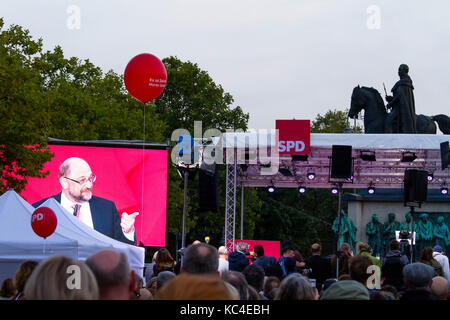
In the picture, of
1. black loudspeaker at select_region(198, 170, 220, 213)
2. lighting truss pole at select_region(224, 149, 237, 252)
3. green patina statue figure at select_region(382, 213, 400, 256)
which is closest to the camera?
lighting truss pole at select_region(224, 149, 237, 252)

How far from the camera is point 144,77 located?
13883 mm

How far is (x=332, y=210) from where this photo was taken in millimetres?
58875

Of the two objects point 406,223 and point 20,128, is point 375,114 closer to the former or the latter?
point 406,223

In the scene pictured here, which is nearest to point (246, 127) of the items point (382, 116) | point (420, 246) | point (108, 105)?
point (108, 105)

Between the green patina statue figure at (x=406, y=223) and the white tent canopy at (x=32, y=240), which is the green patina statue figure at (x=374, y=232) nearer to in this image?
the green patina statue figure at (x=406, y=223)

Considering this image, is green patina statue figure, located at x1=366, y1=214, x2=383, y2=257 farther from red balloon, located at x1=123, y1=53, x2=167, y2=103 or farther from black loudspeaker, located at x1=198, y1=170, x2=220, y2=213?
red balloon, located at x1=123, y1=53, x2=167, y2=103

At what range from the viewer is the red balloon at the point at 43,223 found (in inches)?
396

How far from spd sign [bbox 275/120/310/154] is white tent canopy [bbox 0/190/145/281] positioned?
5644mm

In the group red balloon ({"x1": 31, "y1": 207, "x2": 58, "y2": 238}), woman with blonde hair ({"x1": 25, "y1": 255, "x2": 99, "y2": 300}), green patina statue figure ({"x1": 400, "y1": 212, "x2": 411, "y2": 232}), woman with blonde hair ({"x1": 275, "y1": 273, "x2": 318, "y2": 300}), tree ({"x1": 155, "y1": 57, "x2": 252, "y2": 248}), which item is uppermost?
tree ({"x1": 155, "y1": 57, "x2": 252, "y2": 248})

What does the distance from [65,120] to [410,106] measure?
54.1 feet

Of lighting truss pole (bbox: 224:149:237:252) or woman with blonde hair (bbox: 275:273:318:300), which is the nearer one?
woman with blonde hair (bbox: 275:273:318:300)

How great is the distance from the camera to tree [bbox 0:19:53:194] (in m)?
19.2

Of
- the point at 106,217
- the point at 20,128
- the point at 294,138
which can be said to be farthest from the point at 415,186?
the point at 20,128

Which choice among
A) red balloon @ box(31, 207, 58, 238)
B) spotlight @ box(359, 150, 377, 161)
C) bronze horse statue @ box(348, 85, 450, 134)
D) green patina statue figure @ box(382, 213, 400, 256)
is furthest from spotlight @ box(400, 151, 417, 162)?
red balloon @ box(31, 207, 58, 238)
